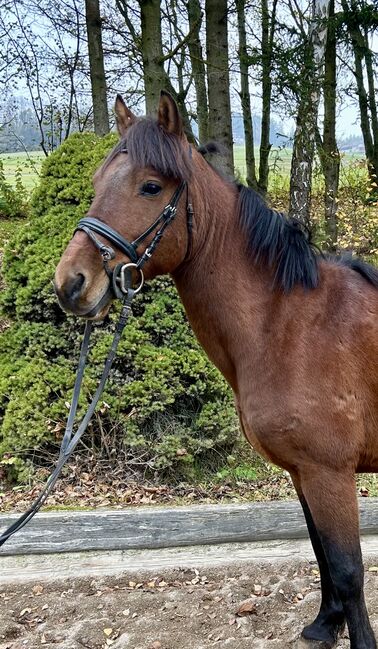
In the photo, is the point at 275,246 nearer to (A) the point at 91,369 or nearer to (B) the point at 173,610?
(B) the point at 173,610

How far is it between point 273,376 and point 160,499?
2.18 m

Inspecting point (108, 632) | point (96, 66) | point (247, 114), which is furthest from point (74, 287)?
point (247, 114)

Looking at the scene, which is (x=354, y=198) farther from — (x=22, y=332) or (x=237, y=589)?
(x=237, y=589)

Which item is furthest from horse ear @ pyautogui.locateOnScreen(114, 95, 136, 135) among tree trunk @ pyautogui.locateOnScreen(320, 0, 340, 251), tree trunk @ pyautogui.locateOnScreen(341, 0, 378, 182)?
tree trunk @ pyautogui.locateOnScreen(341, 0, 378, 182)

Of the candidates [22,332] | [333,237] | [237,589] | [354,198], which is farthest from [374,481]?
[354,198]

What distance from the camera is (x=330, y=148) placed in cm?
1038

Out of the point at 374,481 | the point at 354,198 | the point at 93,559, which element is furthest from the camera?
the point at 354,198

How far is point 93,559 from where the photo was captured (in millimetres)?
3459

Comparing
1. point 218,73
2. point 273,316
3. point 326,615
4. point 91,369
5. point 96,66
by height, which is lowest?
point 326,615

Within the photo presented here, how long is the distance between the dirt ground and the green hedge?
39.7 inches

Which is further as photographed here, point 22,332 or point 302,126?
point 302,126

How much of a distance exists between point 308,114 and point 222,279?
16.6 ft

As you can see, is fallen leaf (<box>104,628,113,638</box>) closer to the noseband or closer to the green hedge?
the green hedge

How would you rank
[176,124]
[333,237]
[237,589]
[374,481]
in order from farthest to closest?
[333,237] → [374,481] → [237,589] → [176,124]
